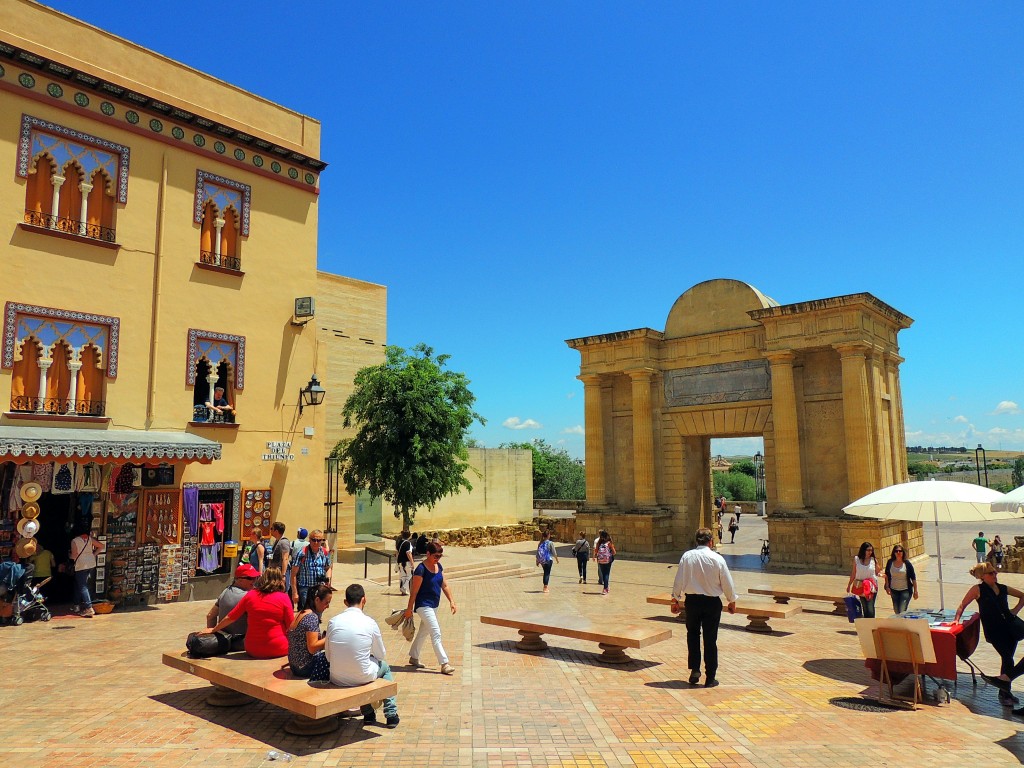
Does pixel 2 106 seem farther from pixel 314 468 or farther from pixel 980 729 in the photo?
pixel 980 729

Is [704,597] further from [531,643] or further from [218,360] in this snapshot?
[218,360]

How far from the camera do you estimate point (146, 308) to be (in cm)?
1337

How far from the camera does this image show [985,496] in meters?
8.65

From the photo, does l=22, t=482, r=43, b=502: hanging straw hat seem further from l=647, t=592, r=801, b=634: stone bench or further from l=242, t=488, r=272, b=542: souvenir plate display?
l=647, t=592, r=801, b=634: stone bench

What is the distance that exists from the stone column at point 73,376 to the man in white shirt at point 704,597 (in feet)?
36.2

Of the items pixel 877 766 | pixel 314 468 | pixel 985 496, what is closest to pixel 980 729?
pixel 877 766

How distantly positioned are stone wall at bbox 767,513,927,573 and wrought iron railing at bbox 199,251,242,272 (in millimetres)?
16322

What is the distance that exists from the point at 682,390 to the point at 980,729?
713 inches

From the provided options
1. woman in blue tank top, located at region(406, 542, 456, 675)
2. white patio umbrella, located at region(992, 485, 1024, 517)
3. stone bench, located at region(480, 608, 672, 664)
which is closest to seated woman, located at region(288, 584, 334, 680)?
woman in blue tank top, located at region(406, 542, 456, 675)

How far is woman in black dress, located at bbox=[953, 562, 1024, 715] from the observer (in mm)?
7168

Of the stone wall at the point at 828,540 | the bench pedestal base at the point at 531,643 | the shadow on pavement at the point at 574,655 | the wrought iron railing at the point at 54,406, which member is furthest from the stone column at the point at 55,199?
the stone wall at the point at 828,540

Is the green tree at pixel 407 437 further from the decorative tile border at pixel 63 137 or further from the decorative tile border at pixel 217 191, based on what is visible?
the decorative tile border at pixel 63 137

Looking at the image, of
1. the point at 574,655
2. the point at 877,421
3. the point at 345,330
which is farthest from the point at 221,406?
the point at 877,421

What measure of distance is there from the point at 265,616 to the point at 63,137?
10728mm
